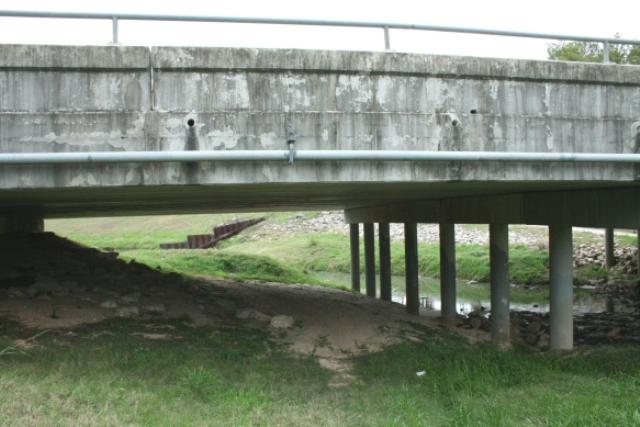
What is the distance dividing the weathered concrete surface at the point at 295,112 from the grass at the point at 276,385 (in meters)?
2.10

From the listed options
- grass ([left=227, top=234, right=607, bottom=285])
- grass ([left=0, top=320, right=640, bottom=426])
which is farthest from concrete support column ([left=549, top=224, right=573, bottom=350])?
grass ([left=227, top=234, right=607, bottom=285])

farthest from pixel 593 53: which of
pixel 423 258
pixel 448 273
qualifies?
pixel 448 273

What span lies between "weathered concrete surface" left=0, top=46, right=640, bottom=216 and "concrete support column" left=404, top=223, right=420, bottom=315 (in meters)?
9.23

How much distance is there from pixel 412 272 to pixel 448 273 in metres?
1.90

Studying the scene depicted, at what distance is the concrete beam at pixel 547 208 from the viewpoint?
10.1 m

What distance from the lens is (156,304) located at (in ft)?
37.7

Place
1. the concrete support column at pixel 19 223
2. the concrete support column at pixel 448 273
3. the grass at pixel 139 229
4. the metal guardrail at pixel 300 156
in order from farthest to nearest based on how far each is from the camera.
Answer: the grass at pixel 139 229 → the concrete support column at pixel 19 223 → the concrete support column at pixel 448 273 → the metal guardrail at pixel 300 156

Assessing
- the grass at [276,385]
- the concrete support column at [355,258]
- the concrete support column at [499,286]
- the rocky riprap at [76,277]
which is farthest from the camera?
the concrete support column at [355,258]

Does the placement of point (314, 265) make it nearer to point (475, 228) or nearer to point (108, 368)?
point (475, 228)

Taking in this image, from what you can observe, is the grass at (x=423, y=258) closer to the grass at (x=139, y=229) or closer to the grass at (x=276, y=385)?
the grass at (x=139, y=229)

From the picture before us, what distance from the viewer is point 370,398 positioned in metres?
7.41

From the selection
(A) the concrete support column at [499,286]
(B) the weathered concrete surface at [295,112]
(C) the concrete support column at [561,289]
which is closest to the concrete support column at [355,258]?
(A) the concrete support column at [499,286]

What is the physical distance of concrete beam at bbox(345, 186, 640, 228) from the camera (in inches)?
398

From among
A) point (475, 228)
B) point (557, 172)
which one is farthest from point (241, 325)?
point (475, 228)
